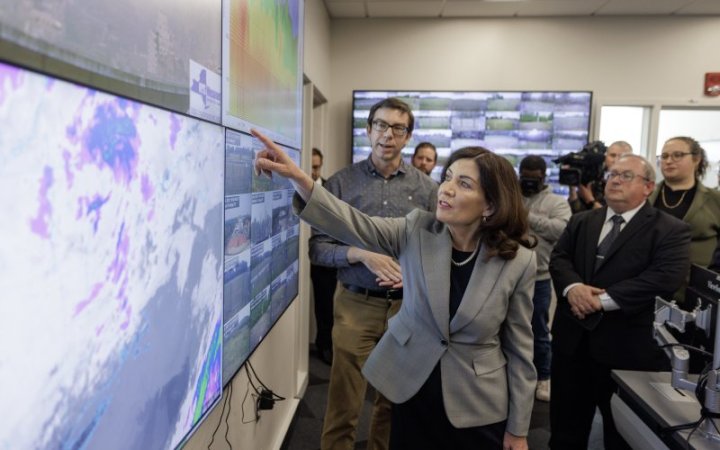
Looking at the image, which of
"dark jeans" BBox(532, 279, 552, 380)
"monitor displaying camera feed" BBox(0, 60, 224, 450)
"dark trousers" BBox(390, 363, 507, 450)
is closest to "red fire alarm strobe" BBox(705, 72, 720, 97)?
"dark jeans" BBox(532, 279, 552, 380)

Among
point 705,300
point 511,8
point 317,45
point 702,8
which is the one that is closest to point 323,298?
point 317,45

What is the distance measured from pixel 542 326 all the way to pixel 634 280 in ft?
4.23

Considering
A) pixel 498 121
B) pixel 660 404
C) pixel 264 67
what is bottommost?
pixel 660 404

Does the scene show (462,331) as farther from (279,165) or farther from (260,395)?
(260,395)

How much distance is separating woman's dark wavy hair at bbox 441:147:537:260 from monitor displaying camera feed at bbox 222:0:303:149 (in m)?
0.67

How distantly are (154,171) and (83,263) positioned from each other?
24cm

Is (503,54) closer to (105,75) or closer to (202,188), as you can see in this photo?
(202,188)

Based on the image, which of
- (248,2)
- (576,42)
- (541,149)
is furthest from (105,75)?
(576,42)

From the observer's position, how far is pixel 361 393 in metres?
1.93

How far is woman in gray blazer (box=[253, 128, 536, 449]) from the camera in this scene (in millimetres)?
1306

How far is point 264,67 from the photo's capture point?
5.08ft

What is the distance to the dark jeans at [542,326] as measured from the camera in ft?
9.97

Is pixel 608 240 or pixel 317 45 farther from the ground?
pixel 317 45

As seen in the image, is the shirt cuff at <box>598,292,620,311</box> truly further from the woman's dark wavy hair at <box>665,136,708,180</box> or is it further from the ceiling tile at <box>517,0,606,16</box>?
the ceiling tile at <box>517,0,606,16</box>
